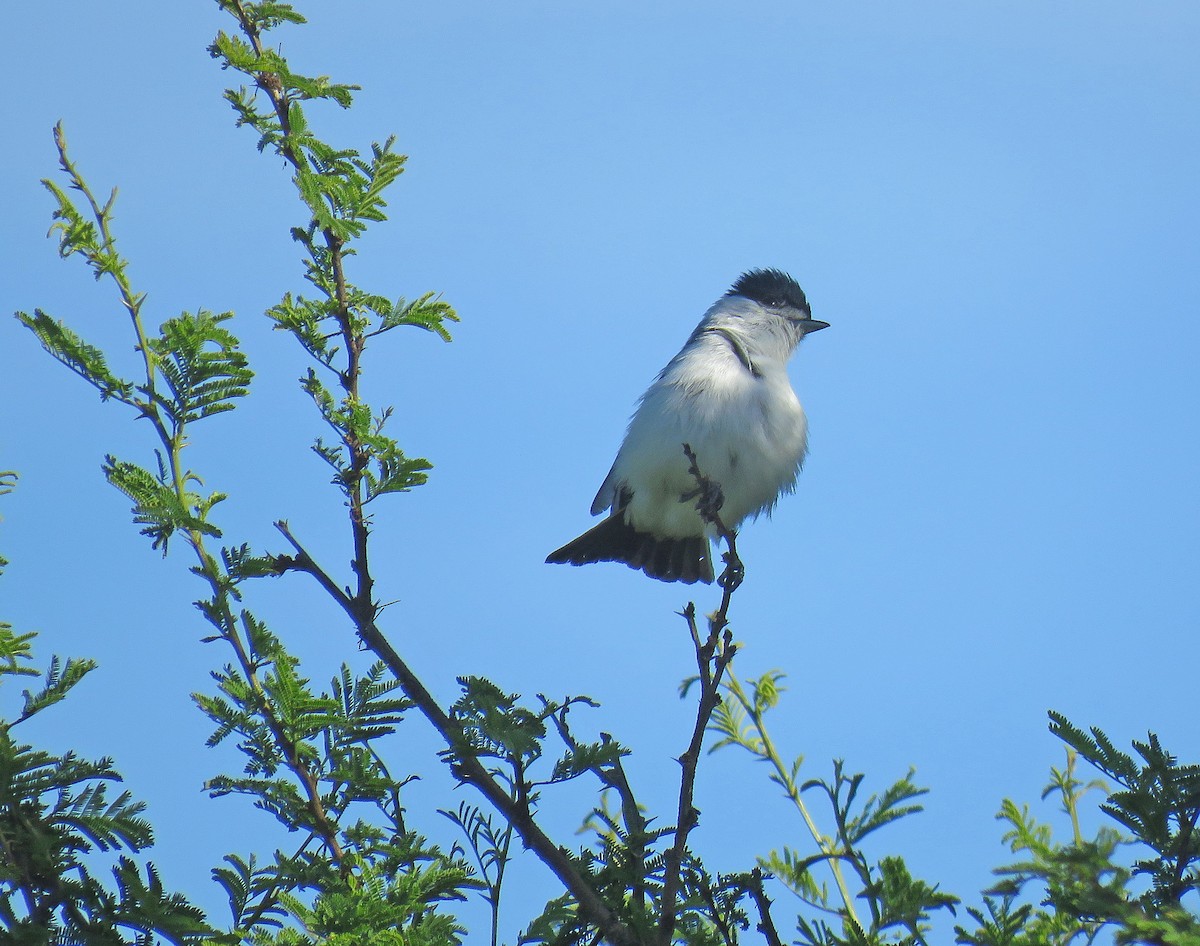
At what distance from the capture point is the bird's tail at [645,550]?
6570 mm

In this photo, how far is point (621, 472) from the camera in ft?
20.3

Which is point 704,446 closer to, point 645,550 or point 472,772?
point 645,550

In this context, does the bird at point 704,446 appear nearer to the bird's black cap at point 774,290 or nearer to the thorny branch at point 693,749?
the bird's black cap at point 774,290

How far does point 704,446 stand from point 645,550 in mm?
1047

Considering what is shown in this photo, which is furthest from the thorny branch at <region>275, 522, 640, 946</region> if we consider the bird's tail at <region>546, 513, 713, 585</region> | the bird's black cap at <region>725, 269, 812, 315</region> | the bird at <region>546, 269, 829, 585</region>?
the bird's black cap at <region>725, 269, 812, 315</region>

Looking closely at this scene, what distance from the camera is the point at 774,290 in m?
7.12

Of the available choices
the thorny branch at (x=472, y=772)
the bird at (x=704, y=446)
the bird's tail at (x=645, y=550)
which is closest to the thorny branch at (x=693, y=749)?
the thorny branch at (x=472, y=772)

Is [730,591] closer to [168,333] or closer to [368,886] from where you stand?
[368,886]

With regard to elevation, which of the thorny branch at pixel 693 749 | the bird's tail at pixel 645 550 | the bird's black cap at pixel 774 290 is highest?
the bird's black cap at pixel 774 290

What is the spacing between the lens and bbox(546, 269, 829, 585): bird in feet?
18.8

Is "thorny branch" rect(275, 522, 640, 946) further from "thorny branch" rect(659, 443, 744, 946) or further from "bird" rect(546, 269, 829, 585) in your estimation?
"bird" rect(546, 269, 829, 585)

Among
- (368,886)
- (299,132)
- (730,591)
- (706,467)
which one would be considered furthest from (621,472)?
(368,886)

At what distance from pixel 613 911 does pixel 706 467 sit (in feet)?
12.1

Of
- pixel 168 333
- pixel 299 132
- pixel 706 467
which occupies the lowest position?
pixel 168 333
